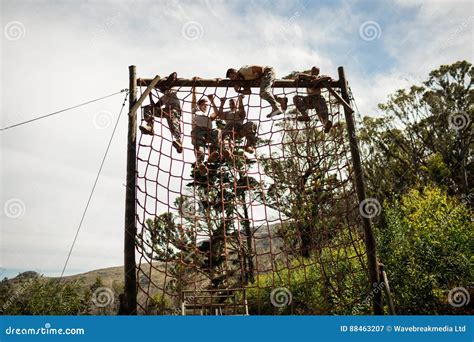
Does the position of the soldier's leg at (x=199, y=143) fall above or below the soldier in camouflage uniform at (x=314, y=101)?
below

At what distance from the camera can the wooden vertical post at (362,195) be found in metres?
4.16

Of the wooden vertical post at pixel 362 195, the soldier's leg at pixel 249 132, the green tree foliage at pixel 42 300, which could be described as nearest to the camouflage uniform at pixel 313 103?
the wooden vertical post at pixel 362 195

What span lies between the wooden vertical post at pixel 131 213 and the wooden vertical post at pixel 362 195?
2.67 meters

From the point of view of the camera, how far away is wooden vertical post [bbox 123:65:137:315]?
3.66 m

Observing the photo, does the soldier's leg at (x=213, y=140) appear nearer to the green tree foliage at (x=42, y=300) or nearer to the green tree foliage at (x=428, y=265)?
the green tree foliage at (x=428, y=265)

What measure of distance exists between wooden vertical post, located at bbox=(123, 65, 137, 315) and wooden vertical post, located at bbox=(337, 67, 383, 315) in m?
2.67

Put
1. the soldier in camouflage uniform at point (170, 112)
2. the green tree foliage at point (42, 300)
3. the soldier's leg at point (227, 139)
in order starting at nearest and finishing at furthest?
the soldier in camouflage uniform at point (170, 112) → the soldier's leg at point (227, 139) → the green tree foliage at point (42, 300)

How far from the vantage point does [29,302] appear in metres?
11.3

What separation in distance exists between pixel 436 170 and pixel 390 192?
2305 millimetres

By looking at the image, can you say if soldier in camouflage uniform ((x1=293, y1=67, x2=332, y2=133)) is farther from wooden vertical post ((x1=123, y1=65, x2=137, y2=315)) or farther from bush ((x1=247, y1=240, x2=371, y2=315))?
wooden vertical post ((x1=123, y1=65, x2=137, y2=315))

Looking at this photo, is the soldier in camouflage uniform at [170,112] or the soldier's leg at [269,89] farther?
the soldier's leg at [269,89]

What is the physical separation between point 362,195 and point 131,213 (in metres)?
2.77

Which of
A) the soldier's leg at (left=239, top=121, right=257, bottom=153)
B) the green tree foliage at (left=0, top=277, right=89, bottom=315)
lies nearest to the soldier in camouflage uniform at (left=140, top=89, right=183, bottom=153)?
the soldier's leg at (left=239, top=121, right=257, bottom=153)
